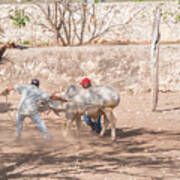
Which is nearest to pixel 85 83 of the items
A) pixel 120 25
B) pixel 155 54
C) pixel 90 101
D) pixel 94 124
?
pixel 90 101

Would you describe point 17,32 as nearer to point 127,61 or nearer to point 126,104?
point 127,61

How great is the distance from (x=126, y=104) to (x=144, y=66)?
2151 millimetres

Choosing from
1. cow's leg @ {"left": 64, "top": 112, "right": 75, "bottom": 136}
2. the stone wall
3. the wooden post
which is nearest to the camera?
cow's leg @ {"left": 64, "top": 112, "right": 75, "bottom": 136}

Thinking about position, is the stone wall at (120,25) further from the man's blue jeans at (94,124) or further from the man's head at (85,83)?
the man's head at (85,83)

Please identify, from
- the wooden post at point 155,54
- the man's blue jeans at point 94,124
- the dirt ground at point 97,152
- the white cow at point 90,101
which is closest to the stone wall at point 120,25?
the wooden post at point 155,54

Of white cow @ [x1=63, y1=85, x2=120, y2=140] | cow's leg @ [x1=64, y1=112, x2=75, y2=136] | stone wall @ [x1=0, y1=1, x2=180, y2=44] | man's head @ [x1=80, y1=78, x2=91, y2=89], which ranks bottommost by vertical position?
cow's leg @ [x1=64, y1=112, x2=75, y2=136]

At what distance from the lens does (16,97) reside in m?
12.8

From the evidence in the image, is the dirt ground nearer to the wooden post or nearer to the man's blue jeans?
the man's blue jeans

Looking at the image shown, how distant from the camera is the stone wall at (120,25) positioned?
1730 centimetres

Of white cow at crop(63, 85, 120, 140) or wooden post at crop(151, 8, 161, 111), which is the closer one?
white cow at crop(63, 85, 120, 140)

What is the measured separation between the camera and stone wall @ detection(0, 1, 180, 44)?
17.3 meters

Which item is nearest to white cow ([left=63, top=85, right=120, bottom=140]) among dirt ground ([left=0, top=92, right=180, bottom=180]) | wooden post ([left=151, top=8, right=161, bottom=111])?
dirt ground ([left=0, top=92, right=180, bottom=180])

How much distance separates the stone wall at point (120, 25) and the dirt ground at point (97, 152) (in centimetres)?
739

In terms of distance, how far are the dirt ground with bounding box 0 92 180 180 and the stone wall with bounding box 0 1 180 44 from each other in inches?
291
